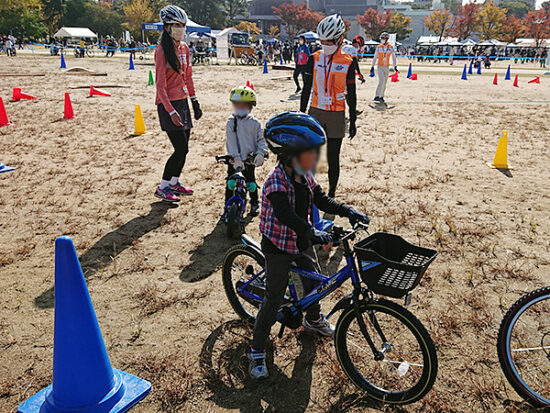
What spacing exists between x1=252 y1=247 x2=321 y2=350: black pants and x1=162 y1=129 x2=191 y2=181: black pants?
10.8ft

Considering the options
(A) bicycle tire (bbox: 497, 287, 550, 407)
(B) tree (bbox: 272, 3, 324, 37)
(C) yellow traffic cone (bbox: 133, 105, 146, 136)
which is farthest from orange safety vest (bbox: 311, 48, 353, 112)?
(B) tree (bbox: 272, 3, 324, 37)

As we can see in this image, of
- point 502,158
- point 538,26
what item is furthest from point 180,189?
point 538,26

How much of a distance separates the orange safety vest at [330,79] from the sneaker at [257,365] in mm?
3342

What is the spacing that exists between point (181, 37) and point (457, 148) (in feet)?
20.1

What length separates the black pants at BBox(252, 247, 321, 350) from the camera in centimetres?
290

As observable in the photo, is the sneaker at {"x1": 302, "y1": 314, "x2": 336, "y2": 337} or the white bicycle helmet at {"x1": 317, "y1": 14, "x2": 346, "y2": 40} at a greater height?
the white bicycle helmet at {"x1": 317, "y1": 14, "x2": 346, "y2": 40}

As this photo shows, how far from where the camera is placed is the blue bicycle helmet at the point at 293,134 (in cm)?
255

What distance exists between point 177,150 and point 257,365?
362 cm

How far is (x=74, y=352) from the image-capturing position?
2600 mm

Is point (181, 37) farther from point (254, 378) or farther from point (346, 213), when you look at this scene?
point (254, 378)

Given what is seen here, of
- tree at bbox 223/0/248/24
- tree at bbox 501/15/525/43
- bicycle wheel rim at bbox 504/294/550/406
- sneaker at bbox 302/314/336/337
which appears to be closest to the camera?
bicycle wheel rim at bbox 504/294/550/406

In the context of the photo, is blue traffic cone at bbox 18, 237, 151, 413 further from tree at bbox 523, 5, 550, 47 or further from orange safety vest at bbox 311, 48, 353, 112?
tree at bbox 523, 5, 550, 47

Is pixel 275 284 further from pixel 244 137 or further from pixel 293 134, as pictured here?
pixel 244 137

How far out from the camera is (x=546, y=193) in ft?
21.2
